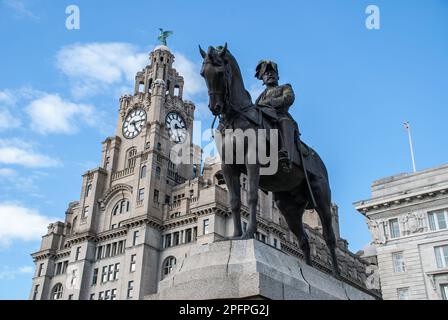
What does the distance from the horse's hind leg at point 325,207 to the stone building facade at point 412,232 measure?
32.4 meters

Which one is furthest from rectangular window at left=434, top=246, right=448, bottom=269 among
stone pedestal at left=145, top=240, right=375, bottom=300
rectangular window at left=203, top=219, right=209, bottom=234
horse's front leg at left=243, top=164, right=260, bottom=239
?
horse's front leg at left=243, top=164, right=260, bottom=239

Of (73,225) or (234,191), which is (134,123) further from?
(234,191)

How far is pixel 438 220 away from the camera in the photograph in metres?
42.8

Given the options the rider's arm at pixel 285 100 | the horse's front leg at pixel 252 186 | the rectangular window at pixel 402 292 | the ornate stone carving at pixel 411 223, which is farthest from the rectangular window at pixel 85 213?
the horse's front leg at pixel 252 186

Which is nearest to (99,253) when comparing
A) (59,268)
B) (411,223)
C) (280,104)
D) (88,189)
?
(59,268)

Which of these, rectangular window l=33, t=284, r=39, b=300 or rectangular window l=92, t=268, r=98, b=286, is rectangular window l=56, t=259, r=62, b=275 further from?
rectangular window l=92, t=268, r=98, b=286

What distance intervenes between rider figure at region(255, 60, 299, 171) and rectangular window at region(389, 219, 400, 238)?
119ft

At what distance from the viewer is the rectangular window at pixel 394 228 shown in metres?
44.8

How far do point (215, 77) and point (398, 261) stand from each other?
38.7 metres

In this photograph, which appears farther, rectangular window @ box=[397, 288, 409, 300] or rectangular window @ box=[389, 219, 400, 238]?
rectangular window @ box=[389, 219, 400, 238]

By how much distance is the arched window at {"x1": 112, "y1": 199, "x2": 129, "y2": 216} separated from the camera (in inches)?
2928

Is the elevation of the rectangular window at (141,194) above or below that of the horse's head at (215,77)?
above

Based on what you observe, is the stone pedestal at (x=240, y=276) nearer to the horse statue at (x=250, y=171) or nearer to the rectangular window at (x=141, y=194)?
the horse statue at (x=250, y=171)
